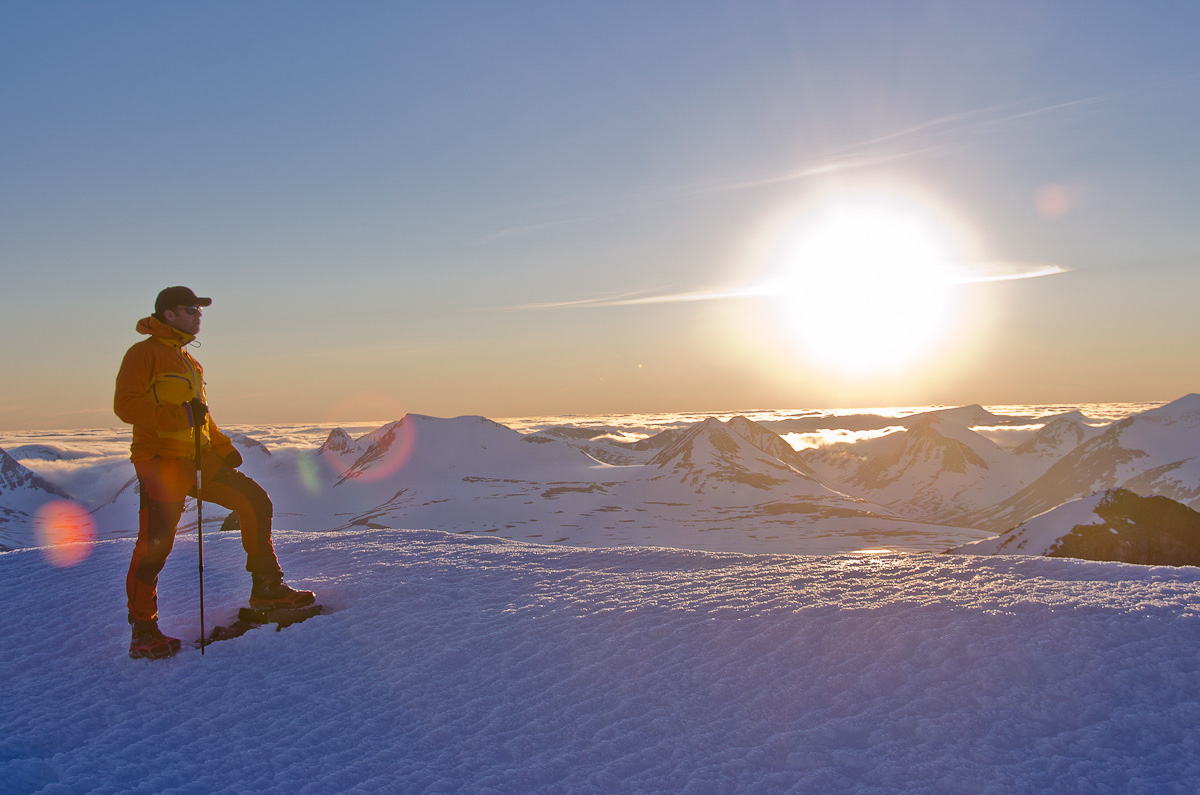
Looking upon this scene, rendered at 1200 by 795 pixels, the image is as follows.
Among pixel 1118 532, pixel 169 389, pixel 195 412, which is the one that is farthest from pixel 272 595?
pixel 1118 532

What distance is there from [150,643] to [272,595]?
3.67 ft

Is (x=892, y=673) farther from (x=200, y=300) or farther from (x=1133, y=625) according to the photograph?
(x=200, y=300)

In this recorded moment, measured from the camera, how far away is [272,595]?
24.2ft

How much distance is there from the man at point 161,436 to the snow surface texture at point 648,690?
1.64 feet

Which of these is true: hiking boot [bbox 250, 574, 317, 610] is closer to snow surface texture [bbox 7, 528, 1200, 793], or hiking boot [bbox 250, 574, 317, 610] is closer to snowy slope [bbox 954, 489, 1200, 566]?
snow surface texture [bbox 7, 528, 1200, 793]

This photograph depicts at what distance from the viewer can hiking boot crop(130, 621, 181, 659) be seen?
6559 millimetres

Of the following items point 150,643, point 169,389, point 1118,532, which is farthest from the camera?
point 1118,532

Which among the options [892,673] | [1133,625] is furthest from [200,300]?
[1133,625]

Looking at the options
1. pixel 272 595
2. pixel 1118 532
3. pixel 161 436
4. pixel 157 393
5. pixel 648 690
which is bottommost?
pixel 1118 532

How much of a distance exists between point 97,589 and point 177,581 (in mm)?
835

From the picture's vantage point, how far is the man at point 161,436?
6625 mm

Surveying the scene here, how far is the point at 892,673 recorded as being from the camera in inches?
215

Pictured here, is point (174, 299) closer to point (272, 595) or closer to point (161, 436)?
point (161, 436)

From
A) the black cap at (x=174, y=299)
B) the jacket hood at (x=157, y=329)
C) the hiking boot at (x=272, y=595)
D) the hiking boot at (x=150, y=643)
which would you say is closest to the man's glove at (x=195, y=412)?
the jacket hood at (x=157, y=329)
